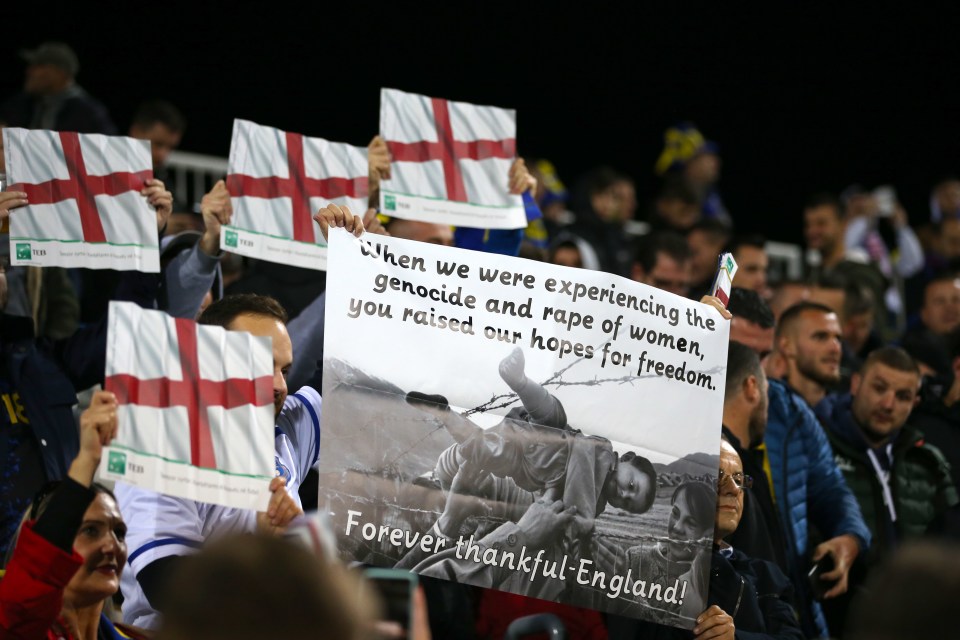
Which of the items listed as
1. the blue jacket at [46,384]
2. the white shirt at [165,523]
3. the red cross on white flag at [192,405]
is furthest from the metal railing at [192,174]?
the red cross on white flag at [192,405]

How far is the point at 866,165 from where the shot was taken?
51.2 feet

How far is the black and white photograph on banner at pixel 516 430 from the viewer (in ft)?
12.2

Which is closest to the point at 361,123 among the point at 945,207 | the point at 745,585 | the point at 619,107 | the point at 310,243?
the point at 619,107

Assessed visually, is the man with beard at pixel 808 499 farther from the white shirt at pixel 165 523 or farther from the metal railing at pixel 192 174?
the metal railing at pixel 192 174

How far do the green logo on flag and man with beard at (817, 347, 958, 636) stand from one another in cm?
370

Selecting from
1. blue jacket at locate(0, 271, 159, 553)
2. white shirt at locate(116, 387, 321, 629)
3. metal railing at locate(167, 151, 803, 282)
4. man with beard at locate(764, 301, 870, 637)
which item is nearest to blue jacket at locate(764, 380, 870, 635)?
man with beard at locate(764, 301, 870, 637)

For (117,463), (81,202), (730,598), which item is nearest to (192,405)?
(117,463)

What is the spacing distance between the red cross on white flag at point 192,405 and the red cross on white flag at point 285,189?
1297 millimetres

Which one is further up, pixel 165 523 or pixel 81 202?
pixel 81 202

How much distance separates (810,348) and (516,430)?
300 cm

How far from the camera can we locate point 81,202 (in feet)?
14.3

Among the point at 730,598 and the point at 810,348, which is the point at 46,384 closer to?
the point at 730,598

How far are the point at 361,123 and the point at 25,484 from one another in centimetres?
752

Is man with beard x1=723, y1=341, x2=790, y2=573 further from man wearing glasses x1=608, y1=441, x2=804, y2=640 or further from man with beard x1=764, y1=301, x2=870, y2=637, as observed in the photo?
man wearing glasses x1=608, y1=441, x2=804, y2=640
